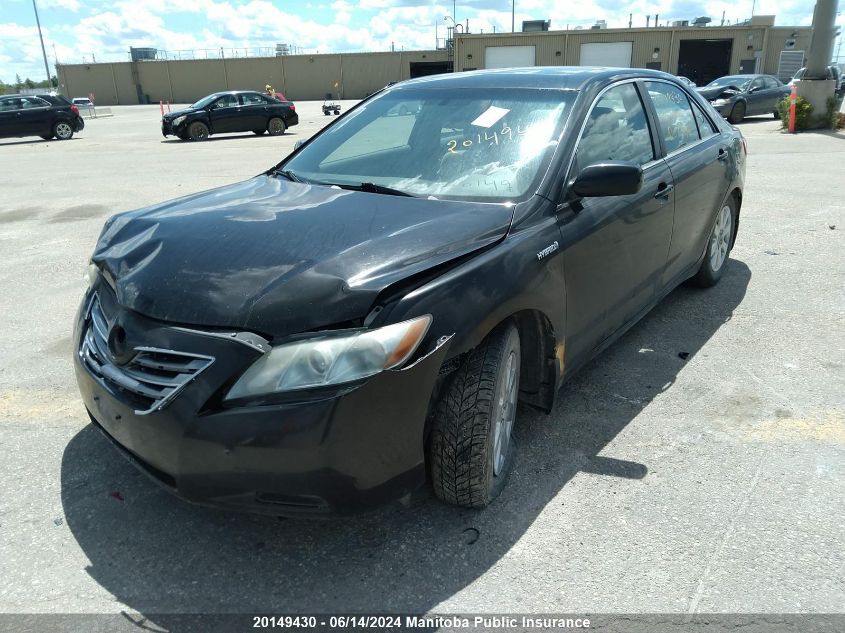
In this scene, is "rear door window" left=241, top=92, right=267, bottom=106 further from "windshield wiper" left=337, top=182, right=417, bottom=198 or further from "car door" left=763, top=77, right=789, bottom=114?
"windshield wiper" left=337, top=182, right=417, bottom=198

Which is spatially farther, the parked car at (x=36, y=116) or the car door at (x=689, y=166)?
the parked car at (x=36, y=116)

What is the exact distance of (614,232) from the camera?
3.45 meters

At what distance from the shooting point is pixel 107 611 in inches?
91.0

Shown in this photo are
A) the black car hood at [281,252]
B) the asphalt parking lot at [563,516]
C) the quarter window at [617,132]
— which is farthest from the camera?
the quarter window at [617,132]

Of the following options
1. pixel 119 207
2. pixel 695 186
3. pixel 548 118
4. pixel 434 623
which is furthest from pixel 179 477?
pixel 119 207

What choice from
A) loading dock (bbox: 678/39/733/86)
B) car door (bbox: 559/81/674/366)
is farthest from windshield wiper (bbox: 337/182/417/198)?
loading dock (bbox: 678/39/733/86)

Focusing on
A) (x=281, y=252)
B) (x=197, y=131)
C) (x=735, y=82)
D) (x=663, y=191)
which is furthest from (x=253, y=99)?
(x=281, y=252)

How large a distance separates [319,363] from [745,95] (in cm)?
2374

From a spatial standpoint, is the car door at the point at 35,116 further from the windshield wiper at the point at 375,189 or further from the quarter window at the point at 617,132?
the quarter window at the point at 617,132

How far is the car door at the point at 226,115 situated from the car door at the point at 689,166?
1924 centimetres

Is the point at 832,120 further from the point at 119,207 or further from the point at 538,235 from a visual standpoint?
the point at 538,235

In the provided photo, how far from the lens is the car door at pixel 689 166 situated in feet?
14.1

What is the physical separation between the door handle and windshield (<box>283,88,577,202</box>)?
84 centimetres

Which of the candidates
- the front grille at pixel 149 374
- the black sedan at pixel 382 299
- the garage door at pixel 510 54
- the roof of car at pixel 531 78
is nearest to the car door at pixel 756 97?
the roof of car at pixel 531 78
